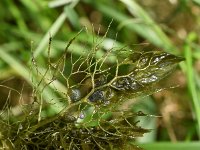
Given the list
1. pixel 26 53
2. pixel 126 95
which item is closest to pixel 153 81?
pixel 126 95

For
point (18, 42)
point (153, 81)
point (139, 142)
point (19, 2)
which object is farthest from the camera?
point (19, 2)

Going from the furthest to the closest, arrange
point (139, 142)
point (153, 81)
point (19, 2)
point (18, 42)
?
point (19, 2)
point (18, 42)
point (139, 142)
point (153, 81)

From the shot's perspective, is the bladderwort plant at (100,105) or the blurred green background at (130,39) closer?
the bladderwort plant at (100,105)

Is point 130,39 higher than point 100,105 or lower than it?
higher

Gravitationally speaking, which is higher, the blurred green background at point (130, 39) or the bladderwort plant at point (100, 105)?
the blurred green background at point (130, 39)

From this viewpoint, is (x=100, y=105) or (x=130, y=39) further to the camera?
(x=130, y=39)

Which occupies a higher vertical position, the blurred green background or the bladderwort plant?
the blurred green background

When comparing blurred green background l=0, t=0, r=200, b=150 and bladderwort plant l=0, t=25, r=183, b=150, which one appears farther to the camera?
blurred green background l=0, t=0, r=200, b=150

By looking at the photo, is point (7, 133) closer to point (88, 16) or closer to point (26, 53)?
point (26, 53)
